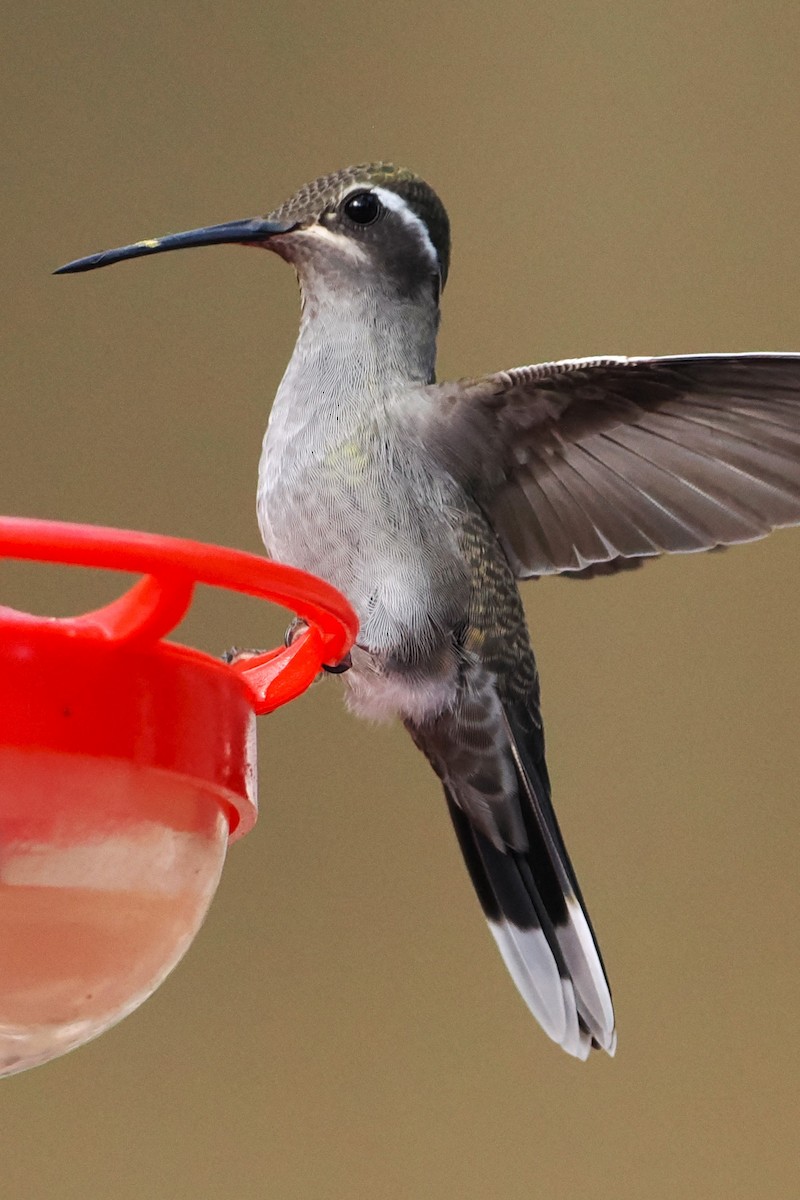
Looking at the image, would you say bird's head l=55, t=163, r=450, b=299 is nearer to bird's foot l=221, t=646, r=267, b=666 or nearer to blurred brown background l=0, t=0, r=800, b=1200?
bird's foot l=221, t=646, r=267, b=666

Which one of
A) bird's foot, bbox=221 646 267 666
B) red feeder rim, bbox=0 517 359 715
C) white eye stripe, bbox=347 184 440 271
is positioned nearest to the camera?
red feeder rim, bbox=0 517 359 715

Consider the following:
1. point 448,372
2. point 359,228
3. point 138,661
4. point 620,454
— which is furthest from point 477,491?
point 448,372

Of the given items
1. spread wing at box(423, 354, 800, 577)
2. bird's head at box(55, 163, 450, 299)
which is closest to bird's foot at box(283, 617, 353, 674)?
spread wing at box(423, 354, 800, 577)

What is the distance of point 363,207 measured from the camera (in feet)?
4.37

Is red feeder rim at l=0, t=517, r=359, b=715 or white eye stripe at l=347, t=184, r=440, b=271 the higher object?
white eye stripe at l=347, t=184, r=440, b=271

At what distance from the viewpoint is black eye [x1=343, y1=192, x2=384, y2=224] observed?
1325 mm

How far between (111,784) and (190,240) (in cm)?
58

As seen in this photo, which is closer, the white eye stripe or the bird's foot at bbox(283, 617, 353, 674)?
the bird's foot at bbox(283, 617, 353, 674)

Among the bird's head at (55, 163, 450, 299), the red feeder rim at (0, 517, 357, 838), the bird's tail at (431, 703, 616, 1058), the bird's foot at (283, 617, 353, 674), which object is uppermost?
the bird's head at (55, 163, 450, 299)

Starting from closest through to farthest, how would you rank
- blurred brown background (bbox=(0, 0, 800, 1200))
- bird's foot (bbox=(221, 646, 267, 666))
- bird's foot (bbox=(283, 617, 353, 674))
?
bird's foot (bbox=(221, 646, 267, 666)) → bird's foot (bbox=(283, 617, 353, 674)) → blurred brown background (bbox=(0, 0, 800, 1200))

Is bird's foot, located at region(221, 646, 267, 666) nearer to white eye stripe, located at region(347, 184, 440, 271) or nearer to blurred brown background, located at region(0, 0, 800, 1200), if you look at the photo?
white eye stripe, located at region(347, 184, 440, 271)

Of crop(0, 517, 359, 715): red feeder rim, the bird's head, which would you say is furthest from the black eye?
crop(0, 517, 359, 715): red feeder rim

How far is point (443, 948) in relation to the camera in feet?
8.10

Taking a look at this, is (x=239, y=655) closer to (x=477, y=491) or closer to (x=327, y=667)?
(x=327, y=667)
